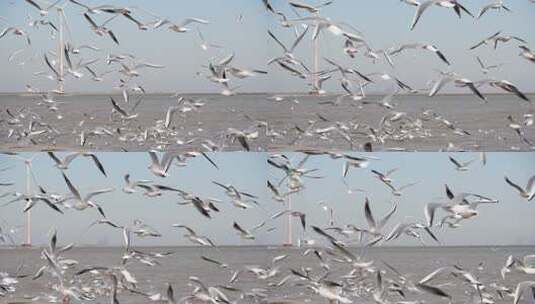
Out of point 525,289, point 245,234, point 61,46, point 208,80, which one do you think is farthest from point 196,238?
point 525,289

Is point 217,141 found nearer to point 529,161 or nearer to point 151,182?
point 151,182

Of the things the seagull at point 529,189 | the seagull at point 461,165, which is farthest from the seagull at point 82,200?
the seagull at point 529,189

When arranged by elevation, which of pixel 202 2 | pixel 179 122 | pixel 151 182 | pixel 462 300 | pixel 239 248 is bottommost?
pixel 462 300

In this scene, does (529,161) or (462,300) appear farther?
(529,161)

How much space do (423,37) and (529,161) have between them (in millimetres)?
531

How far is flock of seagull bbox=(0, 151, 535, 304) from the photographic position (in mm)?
2293

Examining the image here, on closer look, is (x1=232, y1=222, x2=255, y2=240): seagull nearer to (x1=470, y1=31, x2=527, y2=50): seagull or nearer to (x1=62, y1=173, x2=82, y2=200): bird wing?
(x1=62, y1=173, x2=82, y2=200): bird wing

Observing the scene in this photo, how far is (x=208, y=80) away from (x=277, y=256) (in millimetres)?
588

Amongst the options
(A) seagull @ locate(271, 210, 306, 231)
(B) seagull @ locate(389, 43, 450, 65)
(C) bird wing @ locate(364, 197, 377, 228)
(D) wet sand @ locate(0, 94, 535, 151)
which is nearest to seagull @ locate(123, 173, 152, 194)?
(D) wet sand @ locate(0, 94, 535, 151)

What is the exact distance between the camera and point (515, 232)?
7.86 feet

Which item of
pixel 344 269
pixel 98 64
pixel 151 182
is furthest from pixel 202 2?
pixel 344 269

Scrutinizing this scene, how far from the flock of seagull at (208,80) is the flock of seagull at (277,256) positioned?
0.34 ft

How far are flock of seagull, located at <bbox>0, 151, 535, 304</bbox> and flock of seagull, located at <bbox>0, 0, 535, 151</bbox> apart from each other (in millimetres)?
104

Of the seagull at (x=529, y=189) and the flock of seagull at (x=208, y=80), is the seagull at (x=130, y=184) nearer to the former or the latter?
the flock of seagull at (x=208, y=80)
